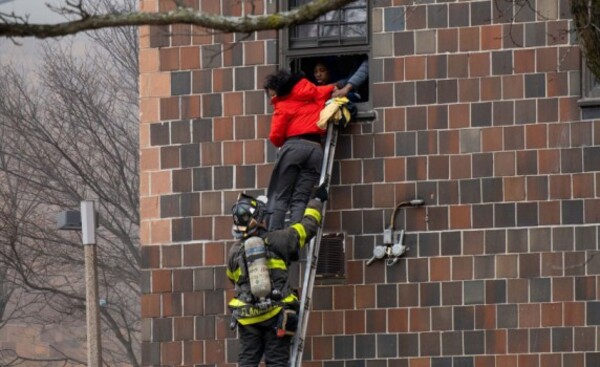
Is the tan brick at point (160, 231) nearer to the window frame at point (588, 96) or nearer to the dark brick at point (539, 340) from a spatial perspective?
the dark brick at point (539, 340)

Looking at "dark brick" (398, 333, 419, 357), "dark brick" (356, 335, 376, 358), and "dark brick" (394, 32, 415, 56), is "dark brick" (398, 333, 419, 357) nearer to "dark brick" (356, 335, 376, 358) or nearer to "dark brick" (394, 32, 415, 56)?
"dark brick" (356, 335, 376, 358)

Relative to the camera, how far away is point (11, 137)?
4019cm

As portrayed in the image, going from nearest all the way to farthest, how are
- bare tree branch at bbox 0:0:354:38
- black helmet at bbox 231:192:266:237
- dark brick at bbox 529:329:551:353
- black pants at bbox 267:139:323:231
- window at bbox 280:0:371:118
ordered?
bare tree branch at bbox 0:0:354:38
black helmet at bbox 231:192:266:237
black pants at bbox 267:139:323:231
dark brick at bbox 529:329:551:353
window at bbox 280:0:371:118

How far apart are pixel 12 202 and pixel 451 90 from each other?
21.7m

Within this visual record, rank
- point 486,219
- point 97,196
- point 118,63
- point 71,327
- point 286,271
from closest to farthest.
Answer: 1. point 286,271
2. point 486,219
3. point 97,196
4. point 118,63
5. point 71,327

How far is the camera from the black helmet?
17.3 m

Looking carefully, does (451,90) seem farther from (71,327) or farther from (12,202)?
(71,327)

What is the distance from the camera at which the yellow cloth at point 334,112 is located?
18234 mm

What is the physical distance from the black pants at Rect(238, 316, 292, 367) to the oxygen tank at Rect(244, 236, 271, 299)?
1.26 feet

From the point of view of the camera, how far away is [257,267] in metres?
17.1

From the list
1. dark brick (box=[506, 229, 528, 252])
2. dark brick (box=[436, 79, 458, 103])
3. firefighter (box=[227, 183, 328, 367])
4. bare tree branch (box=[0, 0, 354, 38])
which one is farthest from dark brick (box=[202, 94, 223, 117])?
bare tree branch (box=[0, 0, 354, 38])

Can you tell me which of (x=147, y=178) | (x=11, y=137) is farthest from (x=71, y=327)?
(x=147, y=178)

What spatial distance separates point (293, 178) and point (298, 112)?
0.65m

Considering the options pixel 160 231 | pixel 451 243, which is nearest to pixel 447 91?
pixel 451 243
